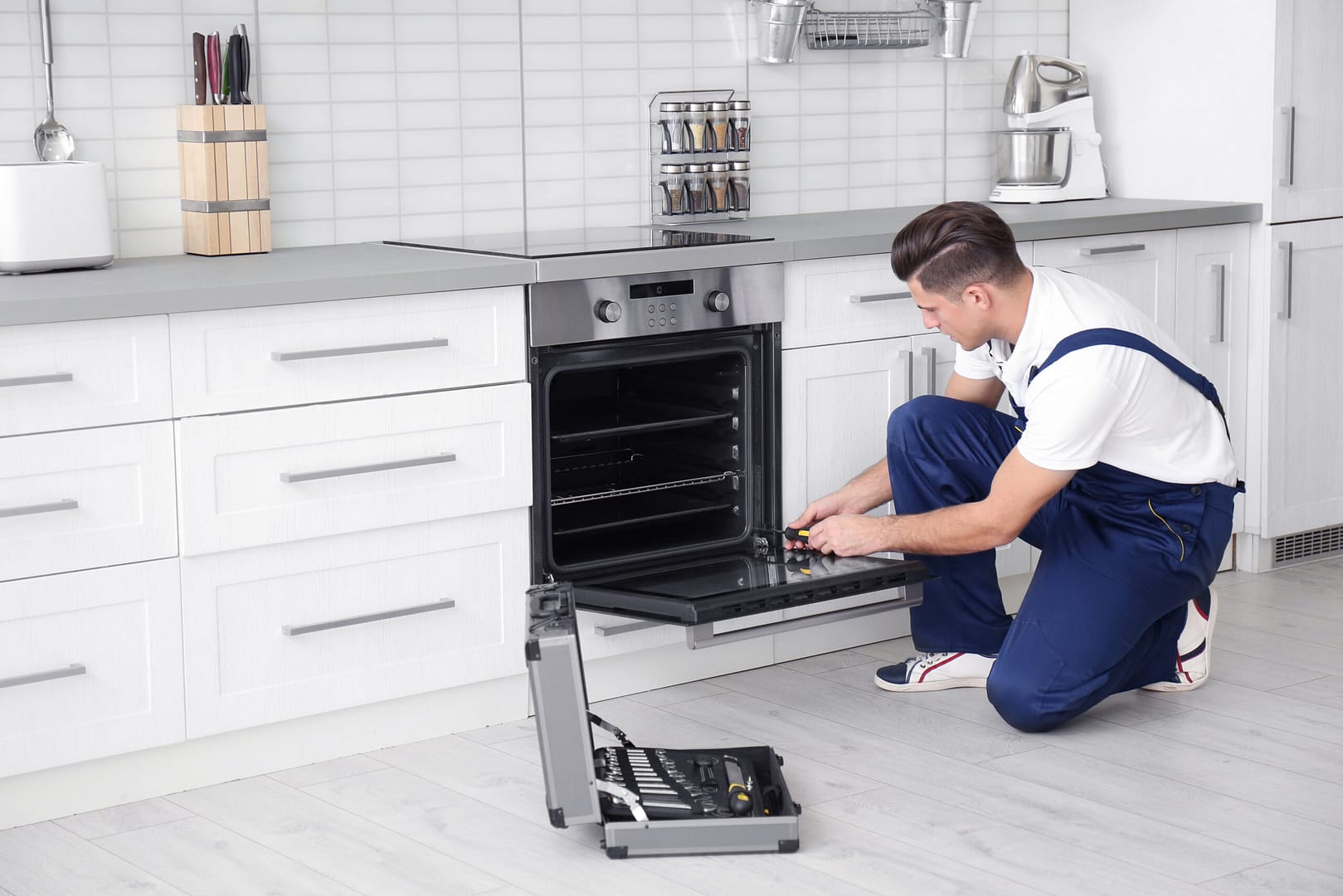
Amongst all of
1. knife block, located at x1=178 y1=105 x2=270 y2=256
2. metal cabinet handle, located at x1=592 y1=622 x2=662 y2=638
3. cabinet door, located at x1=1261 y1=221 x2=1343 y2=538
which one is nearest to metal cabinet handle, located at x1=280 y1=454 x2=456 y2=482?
metal cabinet handle, located at x1=592 y1=622 x2=662 y2=638

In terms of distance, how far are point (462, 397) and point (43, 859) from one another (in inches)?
40.5

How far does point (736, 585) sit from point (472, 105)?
1.35 metres

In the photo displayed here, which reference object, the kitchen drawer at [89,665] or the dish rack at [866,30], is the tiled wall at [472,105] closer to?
the dish rack at [866,30]

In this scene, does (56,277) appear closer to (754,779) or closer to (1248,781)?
(754,779)

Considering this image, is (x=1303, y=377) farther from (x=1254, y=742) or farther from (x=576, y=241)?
(x=576, y=241)

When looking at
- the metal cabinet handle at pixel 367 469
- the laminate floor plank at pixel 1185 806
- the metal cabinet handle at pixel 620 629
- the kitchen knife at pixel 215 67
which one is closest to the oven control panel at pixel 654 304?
the metal cabinet handle at pixel 367 469

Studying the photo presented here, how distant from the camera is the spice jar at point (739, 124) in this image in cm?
385

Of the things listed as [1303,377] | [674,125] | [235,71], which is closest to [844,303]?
[674,125]

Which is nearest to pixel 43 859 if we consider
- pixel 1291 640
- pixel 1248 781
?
pixel 1248 781

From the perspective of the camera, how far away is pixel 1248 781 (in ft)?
9.06

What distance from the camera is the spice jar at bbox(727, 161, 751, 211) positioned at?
12.7 feet

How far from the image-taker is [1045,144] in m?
4.22

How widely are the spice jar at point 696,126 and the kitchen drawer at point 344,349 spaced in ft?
3.27

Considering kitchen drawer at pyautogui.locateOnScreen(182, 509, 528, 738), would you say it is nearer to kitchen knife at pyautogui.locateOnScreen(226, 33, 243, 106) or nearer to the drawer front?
the drawer front
